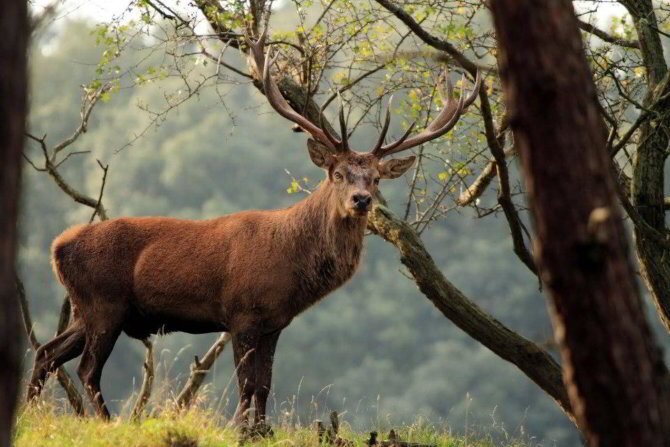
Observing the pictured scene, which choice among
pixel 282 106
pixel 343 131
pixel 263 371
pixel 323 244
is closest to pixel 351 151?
pixel 343 131

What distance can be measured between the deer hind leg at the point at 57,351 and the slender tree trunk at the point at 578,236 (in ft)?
17.9

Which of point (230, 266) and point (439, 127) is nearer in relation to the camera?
point (230, 266)

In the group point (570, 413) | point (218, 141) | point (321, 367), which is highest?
point (218, 141)

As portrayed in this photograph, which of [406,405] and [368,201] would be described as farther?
[406,405]

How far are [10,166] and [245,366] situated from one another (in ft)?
15.3

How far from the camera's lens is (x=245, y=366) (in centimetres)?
789

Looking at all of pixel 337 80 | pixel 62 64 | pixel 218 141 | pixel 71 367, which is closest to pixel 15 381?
pixel 337 80

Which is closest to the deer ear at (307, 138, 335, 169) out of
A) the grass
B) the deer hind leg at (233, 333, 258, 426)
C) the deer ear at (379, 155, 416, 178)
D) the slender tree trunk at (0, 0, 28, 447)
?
the deer ear at (379, 155, 416, 178)

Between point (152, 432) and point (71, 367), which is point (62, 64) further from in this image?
point (152, 432)

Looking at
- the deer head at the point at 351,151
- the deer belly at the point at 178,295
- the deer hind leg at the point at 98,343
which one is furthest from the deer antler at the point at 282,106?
the deer hind leg at the point at 98,343

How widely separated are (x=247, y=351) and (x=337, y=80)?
10.9 feet

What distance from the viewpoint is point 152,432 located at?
592 centimetres

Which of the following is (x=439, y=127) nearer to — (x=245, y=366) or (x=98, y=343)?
(x=245, y=366)

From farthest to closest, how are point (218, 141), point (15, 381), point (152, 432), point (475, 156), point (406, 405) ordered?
point (218, 141)
point (406, 405)
point (475, 156)
point (152, 432)
point (15, 381)
